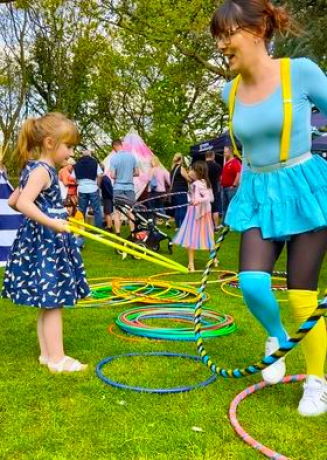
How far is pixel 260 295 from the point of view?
3.10 metres

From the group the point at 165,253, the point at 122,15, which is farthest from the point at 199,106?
the point at 165,253

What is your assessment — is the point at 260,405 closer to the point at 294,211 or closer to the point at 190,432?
the point at 190,432

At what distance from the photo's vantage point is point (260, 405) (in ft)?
10.8

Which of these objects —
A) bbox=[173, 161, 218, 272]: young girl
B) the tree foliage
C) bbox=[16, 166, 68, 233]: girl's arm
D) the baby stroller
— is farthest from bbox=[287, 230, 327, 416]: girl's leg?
the tree foliage

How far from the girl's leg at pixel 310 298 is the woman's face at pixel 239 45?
3.13 feet

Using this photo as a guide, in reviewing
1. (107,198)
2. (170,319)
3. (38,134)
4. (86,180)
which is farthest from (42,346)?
(107,198)

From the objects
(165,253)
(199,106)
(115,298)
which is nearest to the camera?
(115,298)

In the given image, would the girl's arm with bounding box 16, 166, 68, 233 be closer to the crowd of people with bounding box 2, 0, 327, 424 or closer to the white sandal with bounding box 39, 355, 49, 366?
the crowd of people with bounding box 2, 0, 327, 424

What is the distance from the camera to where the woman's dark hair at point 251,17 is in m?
2.96

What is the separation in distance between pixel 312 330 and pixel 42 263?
5.77 ft

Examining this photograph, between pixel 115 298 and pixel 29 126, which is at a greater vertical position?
pixel 29 126

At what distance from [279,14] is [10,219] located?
515cm

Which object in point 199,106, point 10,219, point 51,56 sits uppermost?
point 51,56

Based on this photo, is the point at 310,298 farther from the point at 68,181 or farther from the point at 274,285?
the point at 68,181
